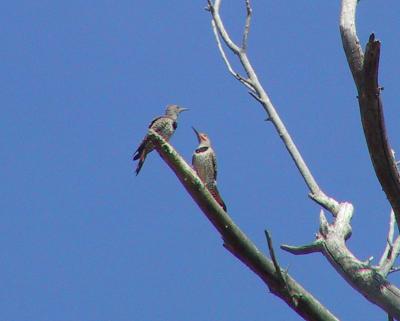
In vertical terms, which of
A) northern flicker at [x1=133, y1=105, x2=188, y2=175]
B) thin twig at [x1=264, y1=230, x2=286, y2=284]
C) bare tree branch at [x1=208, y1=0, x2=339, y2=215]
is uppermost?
northern flicker at [x1=133, y1=105, x2=188, y2=175]

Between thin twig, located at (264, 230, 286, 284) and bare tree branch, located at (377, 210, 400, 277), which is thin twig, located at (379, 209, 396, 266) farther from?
thin twig, located at (264, 230, 286, 284)

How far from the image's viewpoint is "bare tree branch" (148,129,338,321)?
194 inches

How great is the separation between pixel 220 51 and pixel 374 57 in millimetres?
3791

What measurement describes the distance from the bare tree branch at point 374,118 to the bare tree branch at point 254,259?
71 cm

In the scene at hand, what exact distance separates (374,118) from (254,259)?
1.02m

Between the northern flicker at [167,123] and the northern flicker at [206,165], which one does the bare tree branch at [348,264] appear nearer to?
the northern flicker at [206,165]

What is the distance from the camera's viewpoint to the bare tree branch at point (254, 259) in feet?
16.2

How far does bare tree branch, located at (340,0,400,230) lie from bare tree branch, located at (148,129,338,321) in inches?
27.9

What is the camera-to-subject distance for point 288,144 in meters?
7.41

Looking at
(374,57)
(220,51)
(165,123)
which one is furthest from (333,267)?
(165,123)

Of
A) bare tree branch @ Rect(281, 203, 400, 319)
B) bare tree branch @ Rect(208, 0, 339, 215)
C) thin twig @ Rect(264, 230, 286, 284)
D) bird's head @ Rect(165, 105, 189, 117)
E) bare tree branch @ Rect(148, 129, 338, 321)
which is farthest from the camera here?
bird's head @ Rect(165, 105, 189, 117)

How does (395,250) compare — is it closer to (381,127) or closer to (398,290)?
(398,290)

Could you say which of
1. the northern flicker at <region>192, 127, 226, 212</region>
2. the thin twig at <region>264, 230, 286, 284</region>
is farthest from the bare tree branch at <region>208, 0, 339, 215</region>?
the thin twig at <region>264, 230, 286, 284</region>

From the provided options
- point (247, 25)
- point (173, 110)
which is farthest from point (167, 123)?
point (247, 25)
